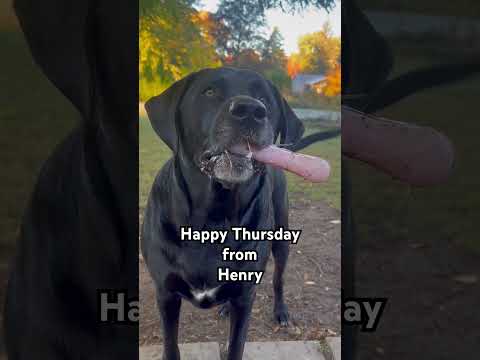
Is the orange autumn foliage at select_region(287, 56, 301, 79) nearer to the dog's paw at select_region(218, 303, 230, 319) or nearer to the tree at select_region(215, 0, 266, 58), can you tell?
the tree at select_region(215, 0, 266, 58)

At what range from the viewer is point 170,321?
1.44 meters

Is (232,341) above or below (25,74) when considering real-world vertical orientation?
below

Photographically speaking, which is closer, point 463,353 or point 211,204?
point 211,204

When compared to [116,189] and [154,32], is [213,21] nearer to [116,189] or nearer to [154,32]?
[154,32]

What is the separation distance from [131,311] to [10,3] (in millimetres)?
912

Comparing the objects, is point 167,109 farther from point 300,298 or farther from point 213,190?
point 300,298

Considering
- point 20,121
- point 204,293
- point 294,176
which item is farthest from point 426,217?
point 20,121

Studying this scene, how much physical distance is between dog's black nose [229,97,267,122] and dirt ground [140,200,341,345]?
10.7 inches

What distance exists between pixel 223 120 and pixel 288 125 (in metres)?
0.19

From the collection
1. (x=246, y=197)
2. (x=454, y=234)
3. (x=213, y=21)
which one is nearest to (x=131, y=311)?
(x=246, y=197)

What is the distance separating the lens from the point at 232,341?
1454mm

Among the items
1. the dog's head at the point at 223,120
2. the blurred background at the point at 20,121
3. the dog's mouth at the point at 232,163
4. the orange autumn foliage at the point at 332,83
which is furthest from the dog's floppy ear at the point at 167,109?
the orange autumn foliage at the point at 332,83

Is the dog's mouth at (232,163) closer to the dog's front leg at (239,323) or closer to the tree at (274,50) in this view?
the tree at (274,50)

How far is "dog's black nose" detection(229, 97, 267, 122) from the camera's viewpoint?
4.28 ft
